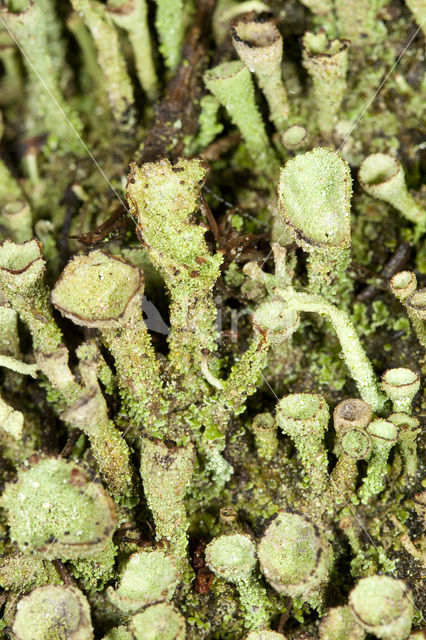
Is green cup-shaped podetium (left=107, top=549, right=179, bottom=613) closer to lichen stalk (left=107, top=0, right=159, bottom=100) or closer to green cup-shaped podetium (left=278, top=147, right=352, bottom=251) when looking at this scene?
green cup-shaped podetium (left=278, top=147, right=352, bottom=251)

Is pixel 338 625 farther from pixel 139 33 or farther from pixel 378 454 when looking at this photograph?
pixel 139 33

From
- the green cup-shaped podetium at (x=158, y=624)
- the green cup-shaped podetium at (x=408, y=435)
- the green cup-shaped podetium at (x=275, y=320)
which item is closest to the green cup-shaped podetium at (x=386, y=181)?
the green cup-shaped podetium at (x=275, y=320)

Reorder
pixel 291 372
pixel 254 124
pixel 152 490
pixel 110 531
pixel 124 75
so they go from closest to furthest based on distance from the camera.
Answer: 1. pixel 110 531
2. pixel 152 490
3. pixel 291 372
4. pixel 254 124
5. pixel 124 75

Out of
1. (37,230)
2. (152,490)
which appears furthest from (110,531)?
(37,230)

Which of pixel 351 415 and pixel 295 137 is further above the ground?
pixel 295 137

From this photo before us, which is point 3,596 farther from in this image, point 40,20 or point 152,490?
point 40,20

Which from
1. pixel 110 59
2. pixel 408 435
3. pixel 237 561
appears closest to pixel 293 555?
pixel 237 561
